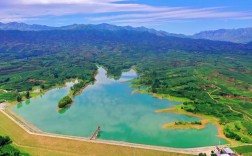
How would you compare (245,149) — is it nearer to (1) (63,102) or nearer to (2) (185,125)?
(2) (185,125)

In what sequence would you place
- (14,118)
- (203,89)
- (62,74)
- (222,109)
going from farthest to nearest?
(62,74)
(203,89)
(222,109)
(14,118)

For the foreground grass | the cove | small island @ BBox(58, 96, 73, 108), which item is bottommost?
the foreground grass

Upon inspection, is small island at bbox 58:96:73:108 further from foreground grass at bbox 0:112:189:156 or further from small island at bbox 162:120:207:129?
small island at bbox 162:120:207:129

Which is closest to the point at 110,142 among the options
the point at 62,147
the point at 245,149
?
the point at 62,147

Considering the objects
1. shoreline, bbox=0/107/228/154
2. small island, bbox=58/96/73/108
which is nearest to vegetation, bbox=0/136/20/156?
shoreline, bbox=0/107/228/154

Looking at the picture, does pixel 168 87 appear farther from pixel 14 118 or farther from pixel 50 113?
pixel 14 118

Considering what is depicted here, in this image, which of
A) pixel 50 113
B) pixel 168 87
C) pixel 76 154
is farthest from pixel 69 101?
pixel 168 87

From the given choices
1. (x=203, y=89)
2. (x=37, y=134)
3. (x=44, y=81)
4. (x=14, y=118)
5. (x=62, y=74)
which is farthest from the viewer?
(x=62, y=74)
